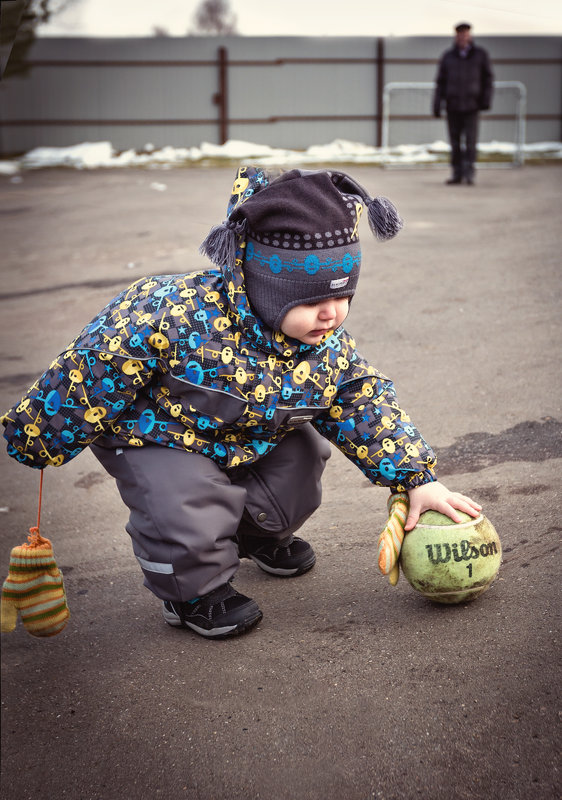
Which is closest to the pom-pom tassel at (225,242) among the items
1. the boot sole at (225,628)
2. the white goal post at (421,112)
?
the boot sole at (225,628)

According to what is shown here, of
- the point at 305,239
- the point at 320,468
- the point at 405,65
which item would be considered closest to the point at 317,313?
the point at 305,239

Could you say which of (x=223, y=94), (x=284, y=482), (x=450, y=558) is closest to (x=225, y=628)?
(x=284, y=482)

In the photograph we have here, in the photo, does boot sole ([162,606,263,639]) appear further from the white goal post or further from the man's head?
the white goal post

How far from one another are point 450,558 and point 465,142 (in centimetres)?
977

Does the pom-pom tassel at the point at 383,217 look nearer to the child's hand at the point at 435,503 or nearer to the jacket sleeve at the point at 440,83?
the child's hand at the point at 435,503

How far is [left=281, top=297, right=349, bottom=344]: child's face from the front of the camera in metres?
2.33

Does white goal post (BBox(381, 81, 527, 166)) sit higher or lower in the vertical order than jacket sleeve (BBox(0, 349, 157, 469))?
higher

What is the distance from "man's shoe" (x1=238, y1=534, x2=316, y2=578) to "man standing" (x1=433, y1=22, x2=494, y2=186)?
30.4ft

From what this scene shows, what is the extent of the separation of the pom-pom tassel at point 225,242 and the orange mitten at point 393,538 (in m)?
0.86

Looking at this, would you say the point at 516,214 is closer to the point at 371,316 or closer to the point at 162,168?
the point at 371,316

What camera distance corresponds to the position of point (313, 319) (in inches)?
92.2

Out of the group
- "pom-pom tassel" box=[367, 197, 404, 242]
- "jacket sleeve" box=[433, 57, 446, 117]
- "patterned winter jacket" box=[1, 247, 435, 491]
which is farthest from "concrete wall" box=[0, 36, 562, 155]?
"patterned winter jacket" box=[1, 247, 435, 491]

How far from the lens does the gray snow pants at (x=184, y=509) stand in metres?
2.40

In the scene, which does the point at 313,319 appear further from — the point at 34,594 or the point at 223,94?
the point at 223,94
